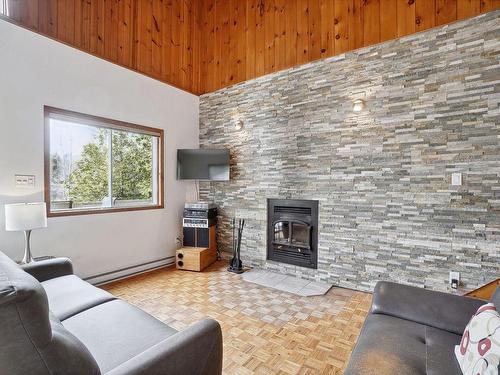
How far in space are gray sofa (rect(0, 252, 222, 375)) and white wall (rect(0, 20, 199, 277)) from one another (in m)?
1.01

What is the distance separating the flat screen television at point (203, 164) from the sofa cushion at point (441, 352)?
9.99 ft

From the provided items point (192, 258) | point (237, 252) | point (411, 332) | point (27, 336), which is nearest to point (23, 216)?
point (192, 258)

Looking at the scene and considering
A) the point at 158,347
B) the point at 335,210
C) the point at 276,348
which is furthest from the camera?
the point at 335,210

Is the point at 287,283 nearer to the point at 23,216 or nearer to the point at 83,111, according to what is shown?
the point at 23,216

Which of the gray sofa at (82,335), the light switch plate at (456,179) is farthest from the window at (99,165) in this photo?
the light switch plate at (456,179)

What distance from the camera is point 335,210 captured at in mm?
3170

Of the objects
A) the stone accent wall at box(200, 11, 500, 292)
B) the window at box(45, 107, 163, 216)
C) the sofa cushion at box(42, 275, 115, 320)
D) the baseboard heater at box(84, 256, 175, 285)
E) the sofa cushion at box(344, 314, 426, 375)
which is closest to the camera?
the sofa cushion at box(344, 314, 426, 375)

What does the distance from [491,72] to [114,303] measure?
3.62 metres

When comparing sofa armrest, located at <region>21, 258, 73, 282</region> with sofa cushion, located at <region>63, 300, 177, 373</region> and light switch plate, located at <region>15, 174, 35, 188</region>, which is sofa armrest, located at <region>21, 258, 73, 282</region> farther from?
light switch plate, located at <region>15, 174, 35, 188</region>

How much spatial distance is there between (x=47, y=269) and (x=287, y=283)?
2.44m

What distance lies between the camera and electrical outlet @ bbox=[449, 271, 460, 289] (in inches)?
98.8

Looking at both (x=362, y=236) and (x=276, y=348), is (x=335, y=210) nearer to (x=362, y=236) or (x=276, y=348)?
(x=362, y=236)

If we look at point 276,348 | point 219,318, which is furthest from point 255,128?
point 276,348

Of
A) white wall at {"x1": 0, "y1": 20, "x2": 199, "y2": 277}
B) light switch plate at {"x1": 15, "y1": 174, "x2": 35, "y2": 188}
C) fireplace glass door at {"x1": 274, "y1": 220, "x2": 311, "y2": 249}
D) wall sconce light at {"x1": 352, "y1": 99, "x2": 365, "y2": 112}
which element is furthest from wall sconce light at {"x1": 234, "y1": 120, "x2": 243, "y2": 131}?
light switch plate at {"x1": 15, "y1": 174, "x2": 35, "y2": 188}
